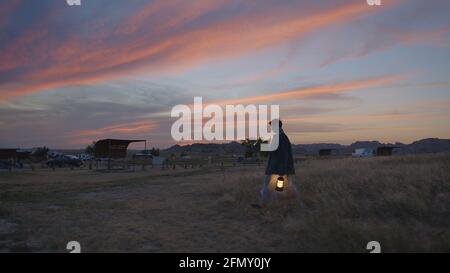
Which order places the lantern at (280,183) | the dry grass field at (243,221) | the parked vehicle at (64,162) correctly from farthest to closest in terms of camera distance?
the parked vehicle at (64,162)
the lantern at (280,183)
the dry grass field at (243,221)

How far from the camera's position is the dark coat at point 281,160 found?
8.41 m

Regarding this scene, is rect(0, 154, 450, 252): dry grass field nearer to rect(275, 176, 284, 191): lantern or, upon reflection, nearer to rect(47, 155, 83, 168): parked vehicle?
rect(275, 176, 284, 191): lantern

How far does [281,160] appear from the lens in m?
8.43

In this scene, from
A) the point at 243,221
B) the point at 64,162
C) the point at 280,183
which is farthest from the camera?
the point at 64,162

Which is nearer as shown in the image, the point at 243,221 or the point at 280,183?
the point at 243,221

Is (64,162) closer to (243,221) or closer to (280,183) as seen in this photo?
(243,221)

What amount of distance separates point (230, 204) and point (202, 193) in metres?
3.01

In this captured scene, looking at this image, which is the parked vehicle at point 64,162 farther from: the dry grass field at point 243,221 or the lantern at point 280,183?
the lantern at point 280,183

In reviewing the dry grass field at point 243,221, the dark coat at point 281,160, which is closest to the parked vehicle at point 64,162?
the dry grass field at point 243,221

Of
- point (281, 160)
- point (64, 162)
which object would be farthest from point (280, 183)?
point (64, 162)

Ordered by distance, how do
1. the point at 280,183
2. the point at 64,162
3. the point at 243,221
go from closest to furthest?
1. the point at 243,221
2. the point at 280,183
3. the point at 64,162
